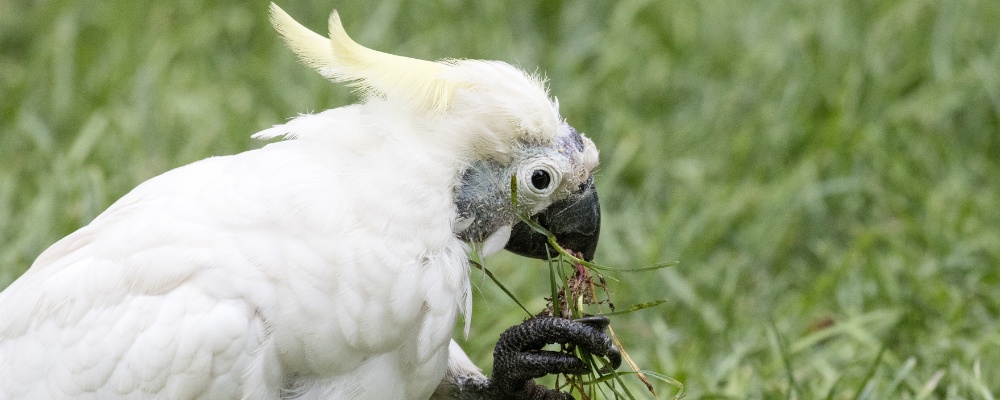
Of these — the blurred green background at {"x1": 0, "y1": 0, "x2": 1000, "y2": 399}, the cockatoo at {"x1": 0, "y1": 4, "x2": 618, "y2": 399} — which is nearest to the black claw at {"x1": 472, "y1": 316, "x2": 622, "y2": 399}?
the cockatoo at {"x1": 0, "y1": 4, "x2": 618, "y2": 399}

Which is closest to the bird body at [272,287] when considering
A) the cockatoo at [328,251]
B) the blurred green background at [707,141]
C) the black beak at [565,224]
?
the cockatoo at [328,251]

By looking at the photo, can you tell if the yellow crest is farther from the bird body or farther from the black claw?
the black claw

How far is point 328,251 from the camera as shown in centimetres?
251

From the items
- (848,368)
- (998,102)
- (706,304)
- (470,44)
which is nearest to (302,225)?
(848,368)

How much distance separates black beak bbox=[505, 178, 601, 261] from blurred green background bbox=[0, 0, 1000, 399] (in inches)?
36.0

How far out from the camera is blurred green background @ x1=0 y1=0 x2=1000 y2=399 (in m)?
4.17

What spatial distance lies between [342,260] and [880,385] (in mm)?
1876

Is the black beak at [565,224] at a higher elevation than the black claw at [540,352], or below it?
higher

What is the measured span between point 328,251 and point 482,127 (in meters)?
0.43

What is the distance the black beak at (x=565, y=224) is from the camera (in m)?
2.77

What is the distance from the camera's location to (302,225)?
2537mm

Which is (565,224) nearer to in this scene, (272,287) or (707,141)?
(272,287)

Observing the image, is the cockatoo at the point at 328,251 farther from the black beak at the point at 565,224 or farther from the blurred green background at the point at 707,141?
the blurred green background at the point at 707,141

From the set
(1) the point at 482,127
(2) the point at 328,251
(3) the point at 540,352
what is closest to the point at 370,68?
(1) the point at 482,127
